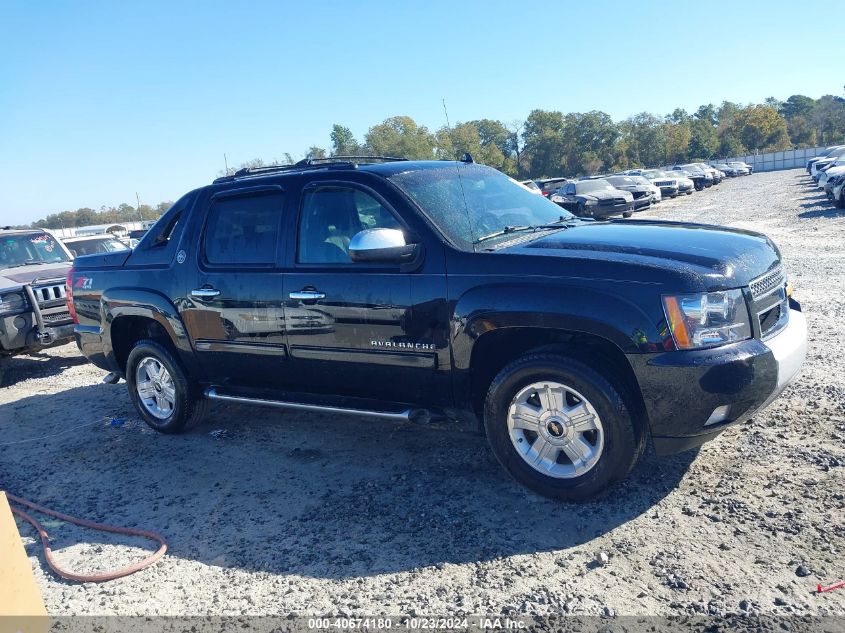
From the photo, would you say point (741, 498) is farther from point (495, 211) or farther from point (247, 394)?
point (247, 394)

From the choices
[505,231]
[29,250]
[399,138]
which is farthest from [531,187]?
[505,231]

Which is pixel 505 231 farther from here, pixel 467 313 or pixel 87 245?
pixel 87 245

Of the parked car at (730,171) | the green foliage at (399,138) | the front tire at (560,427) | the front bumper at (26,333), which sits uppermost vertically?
the green foliage at (399,138)

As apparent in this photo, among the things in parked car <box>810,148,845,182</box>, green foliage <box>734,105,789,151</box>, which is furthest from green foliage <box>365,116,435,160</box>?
green foliage <box>734,105,789,151</box>

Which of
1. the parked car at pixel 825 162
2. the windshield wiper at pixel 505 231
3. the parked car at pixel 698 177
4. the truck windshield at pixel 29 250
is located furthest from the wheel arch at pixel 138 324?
the parked car at pixel 698 177

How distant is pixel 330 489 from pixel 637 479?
1.91 metres

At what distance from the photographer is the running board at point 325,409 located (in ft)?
13.7

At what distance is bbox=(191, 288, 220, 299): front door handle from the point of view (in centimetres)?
508

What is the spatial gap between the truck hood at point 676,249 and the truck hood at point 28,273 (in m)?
7.25

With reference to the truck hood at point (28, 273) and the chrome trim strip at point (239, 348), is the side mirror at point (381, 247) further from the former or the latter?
the truck hood at point (28, 273)

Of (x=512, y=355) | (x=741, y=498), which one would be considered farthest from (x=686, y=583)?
(x=512, y=355)

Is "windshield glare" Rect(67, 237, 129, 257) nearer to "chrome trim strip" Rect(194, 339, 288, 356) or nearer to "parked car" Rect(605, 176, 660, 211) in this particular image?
"chrome trim strip" Rect(194, 339, 288, 356)

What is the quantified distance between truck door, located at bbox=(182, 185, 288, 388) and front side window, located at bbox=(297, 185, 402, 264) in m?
0.23

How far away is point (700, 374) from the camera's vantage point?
3361 mm
